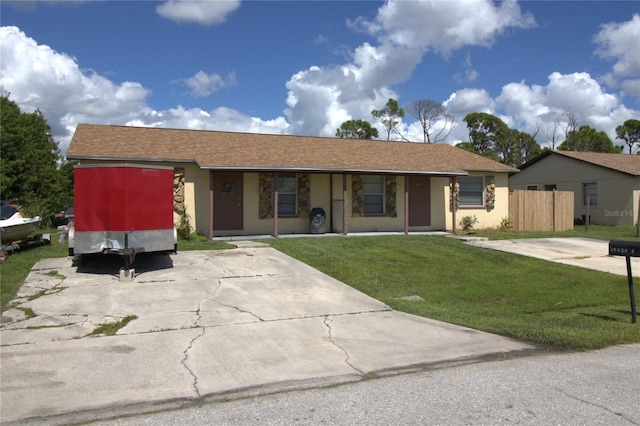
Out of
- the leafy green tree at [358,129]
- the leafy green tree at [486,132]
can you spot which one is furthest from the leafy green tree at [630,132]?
the leafy green tree at [358,129]

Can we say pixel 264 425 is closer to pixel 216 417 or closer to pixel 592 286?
pixel 216 417

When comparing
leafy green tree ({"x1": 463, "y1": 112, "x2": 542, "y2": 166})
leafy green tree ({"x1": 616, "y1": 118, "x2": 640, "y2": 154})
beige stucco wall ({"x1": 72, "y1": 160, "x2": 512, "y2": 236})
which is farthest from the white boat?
leafy green tree ({"x1": 616, "y1": 118, "x2": 640, "y2": 154})

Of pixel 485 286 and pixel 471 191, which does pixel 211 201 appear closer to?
pixel 485 286

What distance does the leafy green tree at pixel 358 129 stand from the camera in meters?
52.8

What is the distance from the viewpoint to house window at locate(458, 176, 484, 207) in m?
20.8

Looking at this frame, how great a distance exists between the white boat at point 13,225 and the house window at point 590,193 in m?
26.5

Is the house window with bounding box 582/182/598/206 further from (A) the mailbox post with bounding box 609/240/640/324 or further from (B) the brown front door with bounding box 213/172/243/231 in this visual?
(A) the mailbox post with bounding box 609/240/640/324

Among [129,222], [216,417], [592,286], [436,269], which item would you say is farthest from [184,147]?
[216,417]

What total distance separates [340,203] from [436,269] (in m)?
6.46

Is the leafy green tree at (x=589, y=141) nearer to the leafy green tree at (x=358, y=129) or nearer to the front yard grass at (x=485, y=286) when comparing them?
the leafy green tree at (x=358, y=129)

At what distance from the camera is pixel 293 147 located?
64.9ft

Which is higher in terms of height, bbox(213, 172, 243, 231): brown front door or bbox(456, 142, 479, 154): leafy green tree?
bbox(456, 142, 479, 154): leafy green tree

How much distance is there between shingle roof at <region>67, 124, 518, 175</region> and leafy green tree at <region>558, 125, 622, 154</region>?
36721 millimetres

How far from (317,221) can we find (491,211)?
26.5 feet
